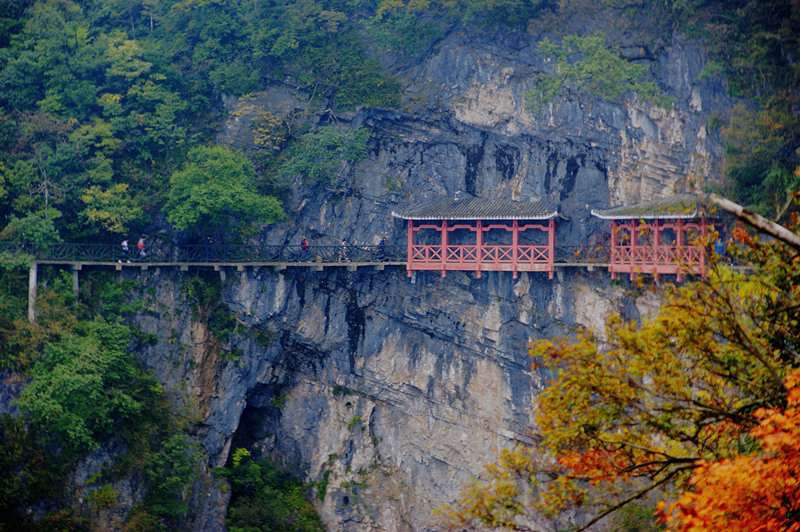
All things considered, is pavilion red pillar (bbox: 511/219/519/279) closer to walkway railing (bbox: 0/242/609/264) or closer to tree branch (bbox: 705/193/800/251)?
walkway railing (bbox: 0/242/609/264)

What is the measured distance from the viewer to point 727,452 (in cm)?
847

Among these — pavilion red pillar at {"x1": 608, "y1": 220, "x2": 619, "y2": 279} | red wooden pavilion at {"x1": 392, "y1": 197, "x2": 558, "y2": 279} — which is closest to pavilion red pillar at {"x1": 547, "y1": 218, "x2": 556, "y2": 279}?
red wooden pavilion at {"x1": 392, "y1": 197, "x2": 558, "y2": 279}

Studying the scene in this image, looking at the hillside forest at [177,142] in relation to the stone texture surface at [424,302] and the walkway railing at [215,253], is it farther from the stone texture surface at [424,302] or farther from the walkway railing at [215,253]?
the stone texture surface at [424,302]

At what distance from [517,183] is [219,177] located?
35.0ft

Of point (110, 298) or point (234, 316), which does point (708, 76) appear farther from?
point (110, 298)

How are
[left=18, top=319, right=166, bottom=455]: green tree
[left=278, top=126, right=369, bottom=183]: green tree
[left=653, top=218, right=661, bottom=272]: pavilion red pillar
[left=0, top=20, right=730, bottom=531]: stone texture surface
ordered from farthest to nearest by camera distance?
[left=278, top=126, right=369, bottom=183]: green tree
[left=0, top=20, right=730, bottom=531]: stone texture surface
[left=653, top=218, right=661, bottom=272]: pavilion red pillar
[left=18, top=319, right=166, bottom=455]: green tree

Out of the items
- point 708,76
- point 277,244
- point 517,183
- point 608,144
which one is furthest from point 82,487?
point 708,76

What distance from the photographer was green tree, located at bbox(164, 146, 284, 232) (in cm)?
2320

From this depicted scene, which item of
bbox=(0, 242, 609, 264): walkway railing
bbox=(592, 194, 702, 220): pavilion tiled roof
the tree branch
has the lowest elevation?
the tree branch

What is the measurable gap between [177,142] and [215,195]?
12.1ft

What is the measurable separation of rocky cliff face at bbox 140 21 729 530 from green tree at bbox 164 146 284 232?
1.43 meters

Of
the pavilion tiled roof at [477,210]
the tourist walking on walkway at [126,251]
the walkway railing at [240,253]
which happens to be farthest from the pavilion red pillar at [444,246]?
the tourist walking on walkway at [126,251]

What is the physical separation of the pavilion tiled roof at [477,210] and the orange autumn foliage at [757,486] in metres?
16.6

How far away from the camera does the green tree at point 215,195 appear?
23203mm
